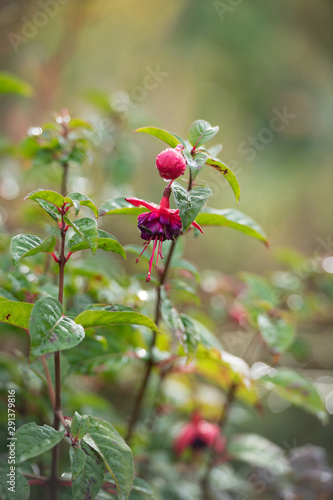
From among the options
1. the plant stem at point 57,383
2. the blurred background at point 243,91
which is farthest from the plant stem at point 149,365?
the blurred background at point 243,91

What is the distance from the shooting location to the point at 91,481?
350 millimetres

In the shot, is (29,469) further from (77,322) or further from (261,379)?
(261,379)

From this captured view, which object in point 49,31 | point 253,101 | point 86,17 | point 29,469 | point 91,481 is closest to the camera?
point 91,481

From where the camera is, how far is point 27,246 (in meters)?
0.38

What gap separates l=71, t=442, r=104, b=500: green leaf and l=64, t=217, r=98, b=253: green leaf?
0.17m

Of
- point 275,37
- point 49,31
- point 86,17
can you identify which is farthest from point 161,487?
point 275,37

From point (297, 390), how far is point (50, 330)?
377 millimetres

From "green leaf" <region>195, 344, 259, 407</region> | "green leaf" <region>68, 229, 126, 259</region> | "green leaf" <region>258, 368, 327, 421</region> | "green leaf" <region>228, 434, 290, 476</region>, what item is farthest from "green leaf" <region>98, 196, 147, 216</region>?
"green leaf" <region>228, 434, 290, 476</region>

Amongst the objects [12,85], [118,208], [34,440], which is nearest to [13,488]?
[34,440]

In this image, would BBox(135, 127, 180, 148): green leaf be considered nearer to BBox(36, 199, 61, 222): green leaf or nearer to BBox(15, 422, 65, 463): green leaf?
BBox(36, 199, 61, 222): green leaf

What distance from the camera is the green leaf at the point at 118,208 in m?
0.43

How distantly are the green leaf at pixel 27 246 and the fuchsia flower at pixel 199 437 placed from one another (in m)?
0.45

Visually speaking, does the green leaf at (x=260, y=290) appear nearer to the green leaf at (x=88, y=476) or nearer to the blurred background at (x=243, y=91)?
the green leaf at (x=88, y=476)

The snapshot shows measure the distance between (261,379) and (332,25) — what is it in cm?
204
